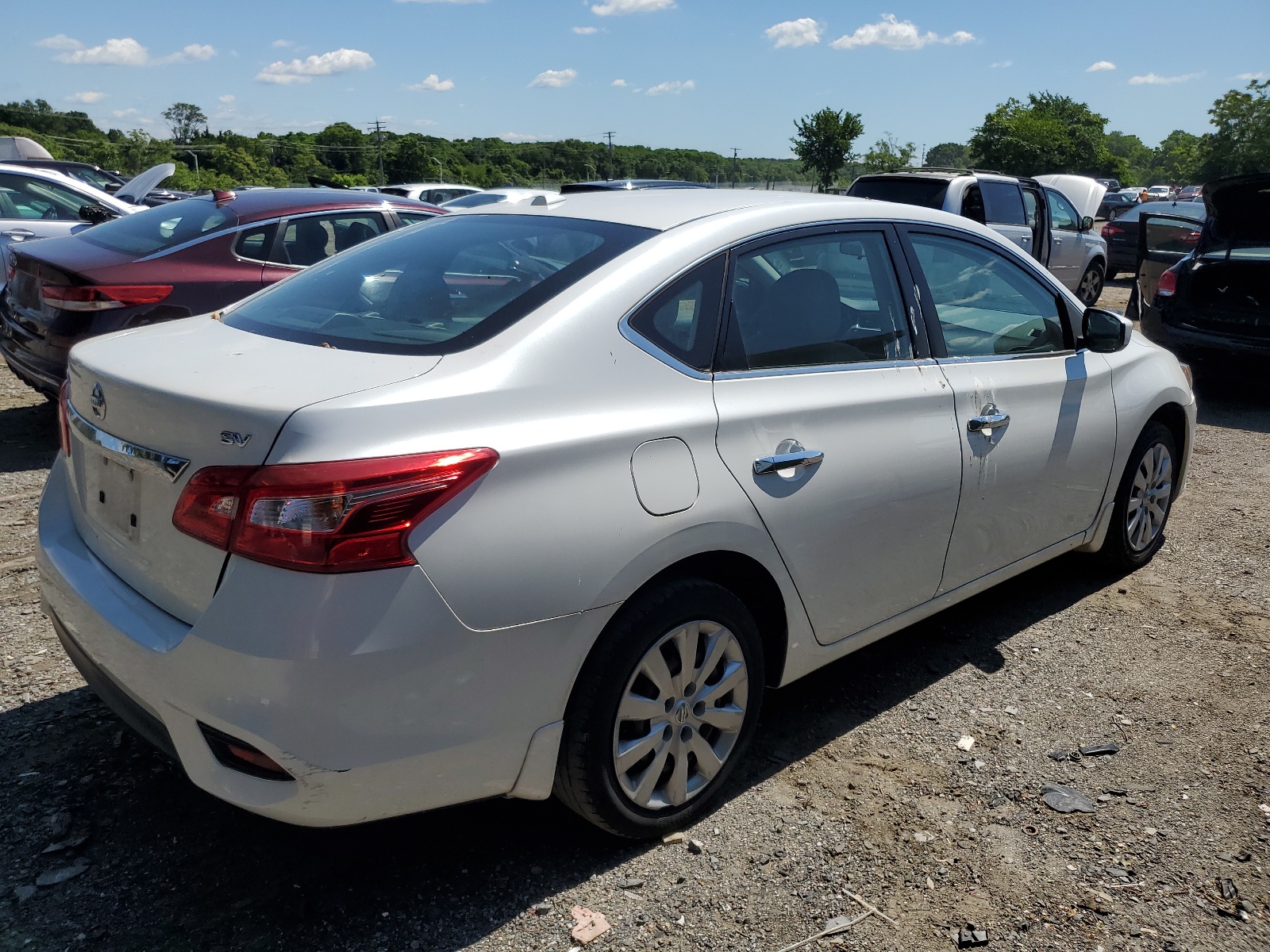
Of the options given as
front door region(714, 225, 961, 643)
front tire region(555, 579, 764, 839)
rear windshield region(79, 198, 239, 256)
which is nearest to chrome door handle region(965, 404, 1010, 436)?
front door region(714, 225, 961, 643)

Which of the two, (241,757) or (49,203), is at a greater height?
(49,203)

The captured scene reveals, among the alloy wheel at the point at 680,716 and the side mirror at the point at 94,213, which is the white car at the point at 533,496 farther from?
the side mirror at the point at 94,213

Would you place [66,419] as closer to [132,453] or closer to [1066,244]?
[132,453]

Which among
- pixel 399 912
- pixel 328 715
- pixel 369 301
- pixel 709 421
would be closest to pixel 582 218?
pixel 369 301

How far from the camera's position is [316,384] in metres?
2.15

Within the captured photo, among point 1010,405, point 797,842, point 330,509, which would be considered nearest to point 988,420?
point 1010,405

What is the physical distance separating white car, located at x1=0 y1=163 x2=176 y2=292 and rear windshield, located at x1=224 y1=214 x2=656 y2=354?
6460 mm

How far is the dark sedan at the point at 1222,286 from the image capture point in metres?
8.20

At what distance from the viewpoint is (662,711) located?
2527 mm

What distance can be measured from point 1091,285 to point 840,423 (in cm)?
1349

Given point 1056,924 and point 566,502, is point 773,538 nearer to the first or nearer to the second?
point 566,502

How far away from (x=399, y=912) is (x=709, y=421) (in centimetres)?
140

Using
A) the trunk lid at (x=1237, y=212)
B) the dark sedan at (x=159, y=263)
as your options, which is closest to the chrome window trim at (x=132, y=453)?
the dark sedan at (x=159, y=263)

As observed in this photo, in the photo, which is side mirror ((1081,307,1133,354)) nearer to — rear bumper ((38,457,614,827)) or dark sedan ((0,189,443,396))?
rear bumper ((38,457,614,827))
